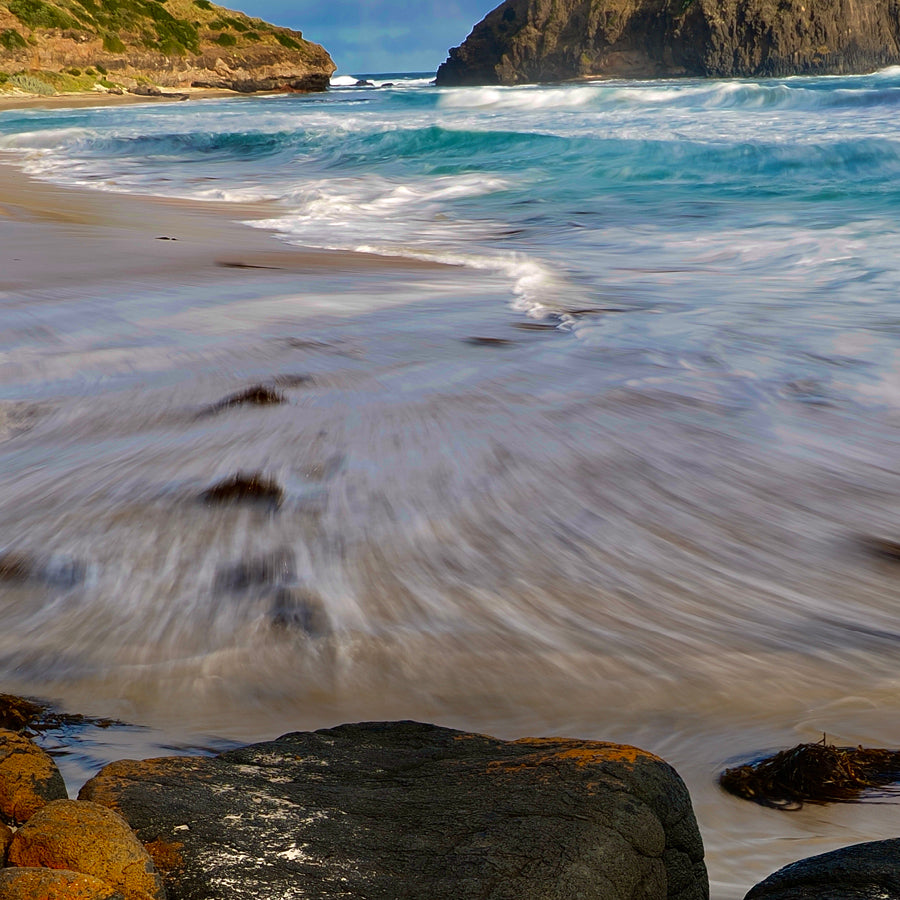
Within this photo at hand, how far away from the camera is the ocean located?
6.24 feet

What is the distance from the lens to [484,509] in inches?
115

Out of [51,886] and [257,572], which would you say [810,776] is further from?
[257,572]

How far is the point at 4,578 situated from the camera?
238cm

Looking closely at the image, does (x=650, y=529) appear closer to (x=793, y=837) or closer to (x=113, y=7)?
(x=793, y=837)

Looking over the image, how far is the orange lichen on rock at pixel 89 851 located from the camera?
97cm

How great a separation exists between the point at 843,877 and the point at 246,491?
7.40ft

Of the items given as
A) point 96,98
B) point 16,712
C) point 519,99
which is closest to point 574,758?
point 16,712

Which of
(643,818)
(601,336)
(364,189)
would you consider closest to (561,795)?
(643,818)

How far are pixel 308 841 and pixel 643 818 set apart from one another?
424 mm

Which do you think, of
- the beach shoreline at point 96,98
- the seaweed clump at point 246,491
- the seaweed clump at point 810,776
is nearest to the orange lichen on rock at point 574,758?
the seaweed clump at point 810,776

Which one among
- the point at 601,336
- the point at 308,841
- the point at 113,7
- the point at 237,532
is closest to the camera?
the point at 308,841

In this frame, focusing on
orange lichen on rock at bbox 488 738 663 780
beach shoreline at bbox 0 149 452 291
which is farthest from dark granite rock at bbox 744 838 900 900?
beach shoreline at bbox 0 149 452 291

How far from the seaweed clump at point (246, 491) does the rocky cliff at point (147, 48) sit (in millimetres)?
48264

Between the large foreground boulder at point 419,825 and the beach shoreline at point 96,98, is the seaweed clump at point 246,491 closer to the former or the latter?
the large foreground boulder at point 419,825
